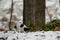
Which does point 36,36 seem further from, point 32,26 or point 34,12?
point 34,12

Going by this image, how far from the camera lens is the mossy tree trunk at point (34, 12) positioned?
2.73 meters

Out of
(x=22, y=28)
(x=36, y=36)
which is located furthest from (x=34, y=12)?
(x=36, y=36)

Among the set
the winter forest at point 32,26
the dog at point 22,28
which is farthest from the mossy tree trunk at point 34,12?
the dog at point 22,28

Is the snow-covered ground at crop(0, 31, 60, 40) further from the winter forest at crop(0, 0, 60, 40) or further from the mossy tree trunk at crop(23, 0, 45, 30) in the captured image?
the mossy tree trunk at crop(23, 0, 45, 30)

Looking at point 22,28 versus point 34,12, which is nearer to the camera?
point 22,28

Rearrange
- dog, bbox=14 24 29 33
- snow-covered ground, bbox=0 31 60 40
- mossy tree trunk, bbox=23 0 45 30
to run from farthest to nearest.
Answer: mossy tree trunk, bbox=23 0 45 30, dog, bbox=14 24 29 33, snow-covered ground, bbox=0 31 60 40

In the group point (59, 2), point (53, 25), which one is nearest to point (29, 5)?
point (53, 25)

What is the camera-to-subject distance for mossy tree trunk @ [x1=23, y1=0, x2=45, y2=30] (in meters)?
2.73

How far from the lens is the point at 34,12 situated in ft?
9.02

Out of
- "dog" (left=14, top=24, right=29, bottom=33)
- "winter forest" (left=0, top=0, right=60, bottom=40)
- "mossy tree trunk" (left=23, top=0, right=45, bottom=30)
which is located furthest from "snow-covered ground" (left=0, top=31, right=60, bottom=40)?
"mossy tree trunk" (left=23, top=0, right=45, bottom=30)

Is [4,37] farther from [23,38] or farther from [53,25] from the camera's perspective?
[53,25]

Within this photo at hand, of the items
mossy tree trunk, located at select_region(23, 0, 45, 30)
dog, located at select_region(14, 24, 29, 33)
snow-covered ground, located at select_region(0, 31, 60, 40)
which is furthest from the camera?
mossy tree trunk, located at select_region(23, 0, 45, 30)

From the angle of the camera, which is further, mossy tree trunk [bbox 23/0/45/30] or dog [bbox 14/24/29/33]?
mossy tree trunk [bbox 23/0/45/30]

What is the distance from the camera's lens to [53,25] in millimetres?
2518
